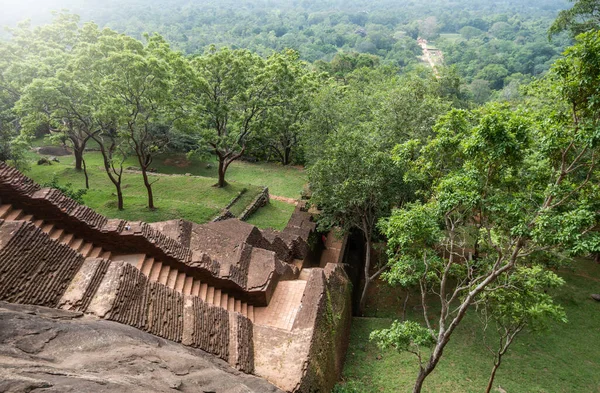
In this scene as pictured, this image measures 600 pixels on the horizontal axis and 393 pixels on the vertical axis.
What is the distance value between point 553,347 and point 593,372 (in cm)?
147

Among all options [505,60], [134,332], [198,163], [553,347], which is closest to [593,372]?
[553,347]

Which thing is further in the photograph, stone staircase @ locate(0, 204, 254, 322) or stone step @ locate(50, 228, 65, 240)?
stone step @ locate(50, 228, 65, 240)

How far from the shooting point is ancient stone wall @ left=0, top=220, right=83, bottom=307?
774 cm

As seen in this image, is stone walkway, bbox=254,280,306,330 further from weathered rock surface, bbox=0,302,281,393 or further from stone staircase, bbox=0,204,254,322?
weathered rock surface, bbox=0,302,281,393

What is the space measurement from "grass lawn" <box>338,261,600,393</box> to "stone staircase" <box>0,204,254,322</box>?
4.38 metres

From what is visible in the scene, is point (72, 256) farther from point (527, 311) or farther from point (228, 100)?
point (228, 100)

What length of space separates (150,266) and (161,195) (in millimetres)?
14171

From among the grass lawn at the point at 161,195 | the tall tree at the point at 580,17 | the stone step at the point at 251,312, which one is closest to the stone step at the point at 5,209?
the stone step at the point at 251,312

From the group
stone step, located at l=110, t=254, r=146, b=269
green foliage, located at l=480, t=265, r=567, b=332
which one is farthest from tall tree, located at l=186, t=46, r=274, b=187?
green foliage, located at l=480, t=265, r=567, b=332

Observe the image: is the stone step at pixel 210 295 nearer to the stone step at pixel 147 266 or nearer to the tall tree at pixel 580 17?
the stone step at pixel 147 266

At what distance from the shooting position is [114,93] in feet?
57.4

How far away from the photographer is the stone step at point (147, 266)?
11.0 meters

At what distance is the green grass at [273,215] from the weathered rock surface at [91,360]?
13.8 m

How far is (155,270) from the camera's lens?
11344mm
